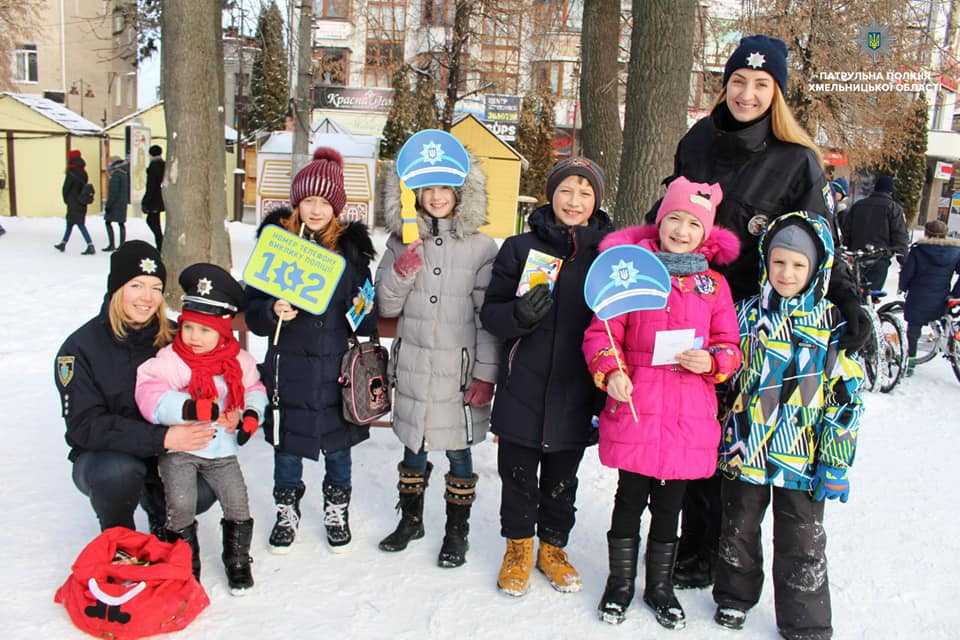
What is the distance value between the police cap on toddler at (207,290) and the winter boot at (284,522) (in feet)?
2.99

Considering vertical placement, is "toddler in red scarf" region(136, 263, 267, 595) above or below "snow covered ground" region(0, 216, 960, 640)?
above

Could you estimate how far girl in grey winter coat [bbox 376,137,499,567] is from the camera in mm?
3281

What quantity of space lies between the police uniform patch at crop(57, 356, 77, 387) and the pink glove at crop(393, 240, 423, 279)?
4.36 ft

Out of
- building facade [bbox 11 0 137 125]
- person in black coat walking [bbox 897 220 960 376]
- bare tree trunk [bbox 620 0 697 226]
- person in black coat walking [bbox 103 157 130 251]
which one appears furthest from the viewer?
building facade [bbox 11 0 137 125]

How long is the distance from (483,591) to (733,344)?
145 cm

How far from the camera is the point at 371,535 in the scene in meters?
3.62

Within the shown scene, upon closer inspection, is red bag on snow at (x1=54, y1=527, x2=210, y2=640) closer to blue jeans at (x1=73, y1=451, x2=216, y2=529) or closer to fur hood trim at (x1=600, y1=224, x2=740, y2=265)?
blue jeans at (x1=73, y1=451, x2=216, y2=529)

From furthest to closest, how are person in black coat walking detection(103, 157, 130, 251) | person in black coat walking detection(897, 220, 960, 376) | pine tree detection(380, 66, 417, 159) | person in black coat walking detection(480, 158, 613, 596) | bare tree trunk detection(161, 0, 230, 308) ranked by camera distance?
pine tree detection(380, 66, 417, 159) < person in black coat walking detection(103, 157, 130, 251) < person in black coat walking detection(897, 220, 960, 376) < bare tree trunk detection(161, 0, 230, 308) < person in black coat walking detection(480, 158, 613, 596)

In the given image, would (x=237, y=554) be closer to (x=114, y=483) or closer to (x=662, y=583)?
(x=114, y=483)

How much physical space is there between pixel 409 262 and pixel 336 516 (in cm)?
123

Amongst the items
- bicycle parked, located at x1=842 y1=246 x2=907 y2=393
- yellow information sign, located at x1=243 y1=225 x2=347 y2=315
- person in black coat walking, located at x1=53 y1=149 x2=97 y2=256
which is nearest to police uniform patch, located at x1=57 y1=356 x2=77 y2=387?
yellow information sign, located at x1=243 y1=225 x2=347 y2=315

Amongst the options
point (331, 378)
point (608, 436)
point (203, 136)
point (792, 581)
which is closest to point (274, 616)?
point (331, 378)

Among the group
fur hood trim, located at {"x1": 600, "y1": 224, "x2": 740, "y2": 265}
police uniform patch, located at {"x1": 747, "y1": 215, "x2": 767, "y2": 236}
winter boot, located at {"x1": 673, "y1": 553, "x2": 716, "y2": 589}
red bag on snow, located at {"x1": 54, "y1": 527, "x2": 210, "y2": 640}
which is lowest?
winter boot, located at {"x1": 673, "y1": 553, "x2": 716, "y2": 589}

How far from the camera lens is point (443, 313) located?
129 inches
